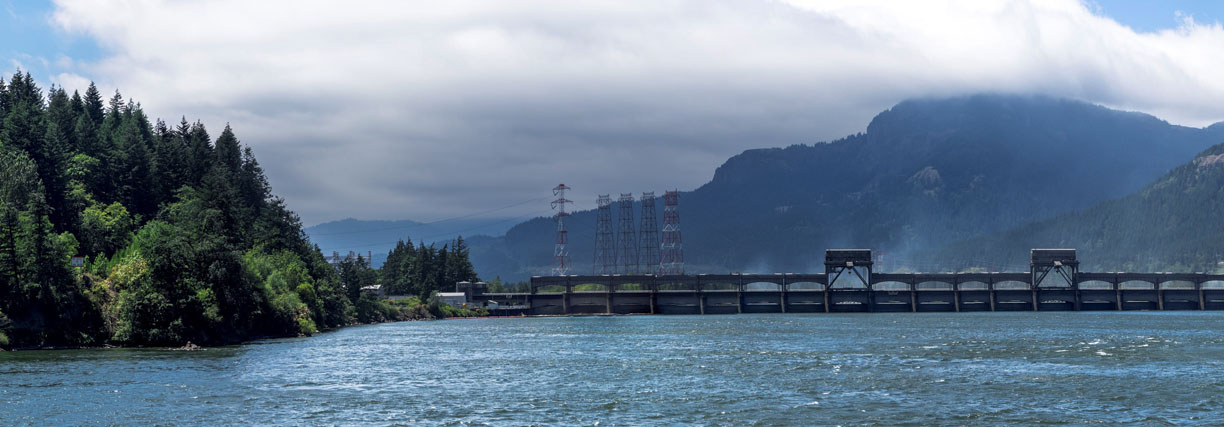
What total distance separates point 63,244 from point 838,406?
8393 cm

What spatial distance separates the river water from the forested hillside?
7.62m

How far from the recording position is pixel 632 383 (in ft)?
228

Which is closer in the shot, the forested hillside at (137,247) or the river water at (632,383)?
the river water at (632,383)

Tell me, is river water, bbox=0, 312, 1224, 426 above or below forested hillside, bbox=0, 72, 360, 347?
below

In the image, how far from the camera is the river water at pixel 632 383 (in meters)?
52.8

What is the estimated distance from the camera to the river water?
173 ft

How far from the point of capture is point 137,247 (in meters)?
129

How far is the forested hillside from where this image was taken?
331ft

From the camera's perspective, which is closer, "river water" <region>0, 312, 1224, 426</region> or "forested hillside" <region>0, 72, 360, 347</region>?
"river water" <region>0, 312, 1224, 426</region>

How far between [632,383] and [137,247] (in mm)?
84723

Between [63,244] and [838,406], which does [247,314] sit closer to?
[63,244]

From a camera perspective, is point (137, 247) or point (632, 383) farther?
point (137, 247)

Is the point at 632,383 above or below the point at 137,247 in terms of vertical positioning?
below

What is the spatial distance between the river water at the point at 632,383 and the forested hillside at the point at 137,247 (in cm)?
762
